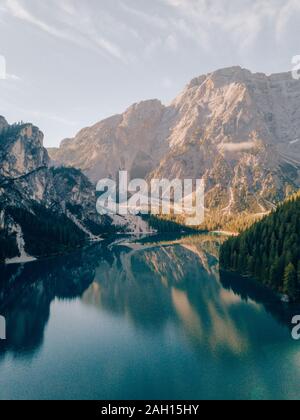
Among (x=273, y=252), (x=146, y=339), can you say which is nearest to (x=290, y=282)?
(x=273, y=252)

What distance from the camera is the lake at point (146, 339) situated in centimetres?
5284

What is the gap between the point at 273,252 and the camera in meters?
109

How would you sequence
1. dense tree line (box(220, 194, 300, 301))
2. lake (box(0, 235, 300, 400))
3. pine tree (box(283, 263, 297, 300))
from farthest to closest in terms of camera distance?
dense tree line (box(220, 194, 300, 301))
pine tree (box(283, 263, 297, 300))
lake (box(0, 235, 300, 400))

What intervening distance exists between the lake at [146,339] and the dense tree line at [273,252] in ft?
18.4

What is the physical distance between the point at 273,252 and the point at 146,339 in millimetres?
54651

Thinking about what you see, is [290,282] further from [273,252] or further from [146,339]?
[146,339]

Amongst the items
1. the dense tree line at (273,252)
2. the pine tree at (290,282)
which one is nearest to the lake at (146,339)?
the pine tree at (290,282)

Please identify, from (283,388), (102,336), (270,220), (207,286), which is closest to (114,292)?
(207,286)

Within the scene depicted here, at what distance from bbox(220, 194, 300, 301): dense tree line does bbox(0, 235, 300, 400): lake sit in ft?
18.4

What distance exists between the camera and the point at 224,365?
195ft

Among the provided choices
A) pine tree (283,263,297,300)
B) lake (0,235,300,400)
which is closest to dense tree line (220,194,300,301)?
pine tree (283,263,297,300)

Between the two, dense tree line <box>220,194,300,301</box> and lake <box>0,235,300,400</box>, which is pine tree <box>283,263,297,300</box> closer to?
dense tree line <box>220,194,300,301</box>

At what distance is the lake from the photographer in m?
52.8
